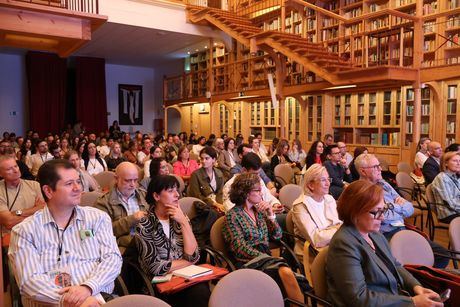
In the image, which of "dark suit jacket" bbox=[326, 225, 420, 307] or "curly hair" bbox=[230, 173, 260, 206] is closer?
"dark suit jacket" bbox=[326, 225, 420, 307]

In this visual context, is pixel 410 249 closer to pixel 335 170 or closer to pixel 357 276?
pixel 357 276

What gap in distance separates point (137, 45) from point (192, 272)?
45.5ft

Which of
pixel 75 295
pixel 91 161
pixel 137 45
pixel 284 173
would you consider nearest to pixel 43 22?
pixel 91 161

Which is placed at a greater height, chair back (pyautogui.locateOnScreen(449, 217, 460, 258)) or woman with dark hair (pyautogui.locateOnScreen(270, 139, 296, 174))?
woman with dark hair (pyautogui.locateOnScreen(270, 139, 296, 174))

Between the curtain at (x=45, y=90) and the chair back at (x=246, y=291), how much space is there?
16.3 m

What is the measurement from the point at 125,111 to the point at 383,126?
42.8ft

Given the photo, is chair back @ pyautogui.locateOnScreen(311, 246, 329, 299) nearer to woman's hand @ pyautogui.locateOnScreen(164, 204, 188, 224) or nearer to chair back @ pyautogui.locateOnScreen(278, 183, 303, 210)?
woman's hand @ pyautogui.locateOnScreen(164, 204, 188, 224)

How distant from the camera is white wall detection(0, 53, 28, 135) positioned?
15867 mm

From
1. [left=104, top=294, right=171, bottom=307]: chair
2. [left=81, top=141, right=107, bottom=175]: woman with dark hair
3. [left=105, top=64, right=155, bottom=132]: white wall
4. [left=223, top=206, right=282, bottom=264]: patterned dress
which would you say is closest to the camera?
[left=104, top=294, right=171, bottom=307]: chair

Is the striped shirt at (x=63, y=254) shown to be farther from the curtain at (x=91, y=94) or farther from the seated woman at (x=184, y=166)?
the curtain at (x=91, y=94)

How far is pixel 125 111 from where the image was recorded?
747 inches

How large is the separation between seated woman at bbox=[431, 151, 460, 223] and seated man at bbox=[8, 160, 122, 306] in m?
3.64

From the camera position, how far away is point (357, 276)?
1.99 metres

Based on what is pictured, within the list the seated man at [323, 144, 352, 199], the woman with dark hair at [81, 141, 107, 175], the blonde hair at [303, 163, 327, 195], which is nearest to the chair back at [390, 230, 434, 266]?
the blonde hair at [303, 163, 327, 195]
